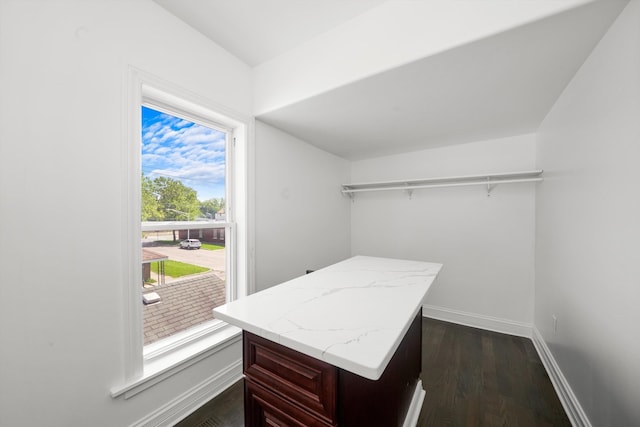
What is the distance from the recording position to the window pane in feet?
5.28

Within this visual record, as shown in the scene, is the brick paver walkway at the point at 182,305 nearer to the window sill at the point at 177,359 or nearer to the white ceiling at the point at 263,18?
the window sill at the point at 177,359

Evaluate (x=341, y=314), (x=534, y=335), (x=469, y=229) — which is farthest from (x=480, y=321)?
(x=341, y=314)

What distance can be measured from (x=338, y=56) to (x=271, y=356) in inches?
72.0

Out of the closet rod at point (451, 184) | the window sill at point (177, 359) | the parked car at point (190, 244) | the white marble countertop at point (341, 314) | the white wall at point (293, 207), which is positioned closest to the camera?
the white marble countertop at point (341, 314)

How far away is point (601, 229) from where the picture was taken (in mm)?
1243

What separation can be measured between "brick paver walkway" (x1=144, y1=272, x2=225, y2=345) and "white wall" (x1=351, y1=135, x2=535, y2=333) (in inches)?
91.2

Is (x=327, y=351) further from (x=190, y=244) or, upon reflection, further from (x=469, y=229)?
(x=469, y=229)

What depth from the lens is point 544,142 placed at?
7.40 ft

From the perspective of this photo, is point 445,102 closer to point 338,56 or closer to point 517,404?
point 338,56

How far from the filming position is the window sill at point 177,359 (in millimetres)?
1349

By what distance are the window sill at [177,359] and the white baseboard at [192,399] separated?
178 millimetres

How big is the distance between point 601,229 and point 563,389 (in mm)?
1241

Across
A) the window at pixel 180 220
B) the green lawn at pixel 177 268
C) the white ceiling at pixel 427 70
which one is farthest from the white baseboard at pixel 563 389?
the green lawn at pixel 177 268

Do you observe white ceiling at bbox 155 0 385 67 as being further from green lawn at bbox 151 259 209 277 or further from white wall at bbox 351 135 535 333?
white wall at bbox 351 135 535 333
